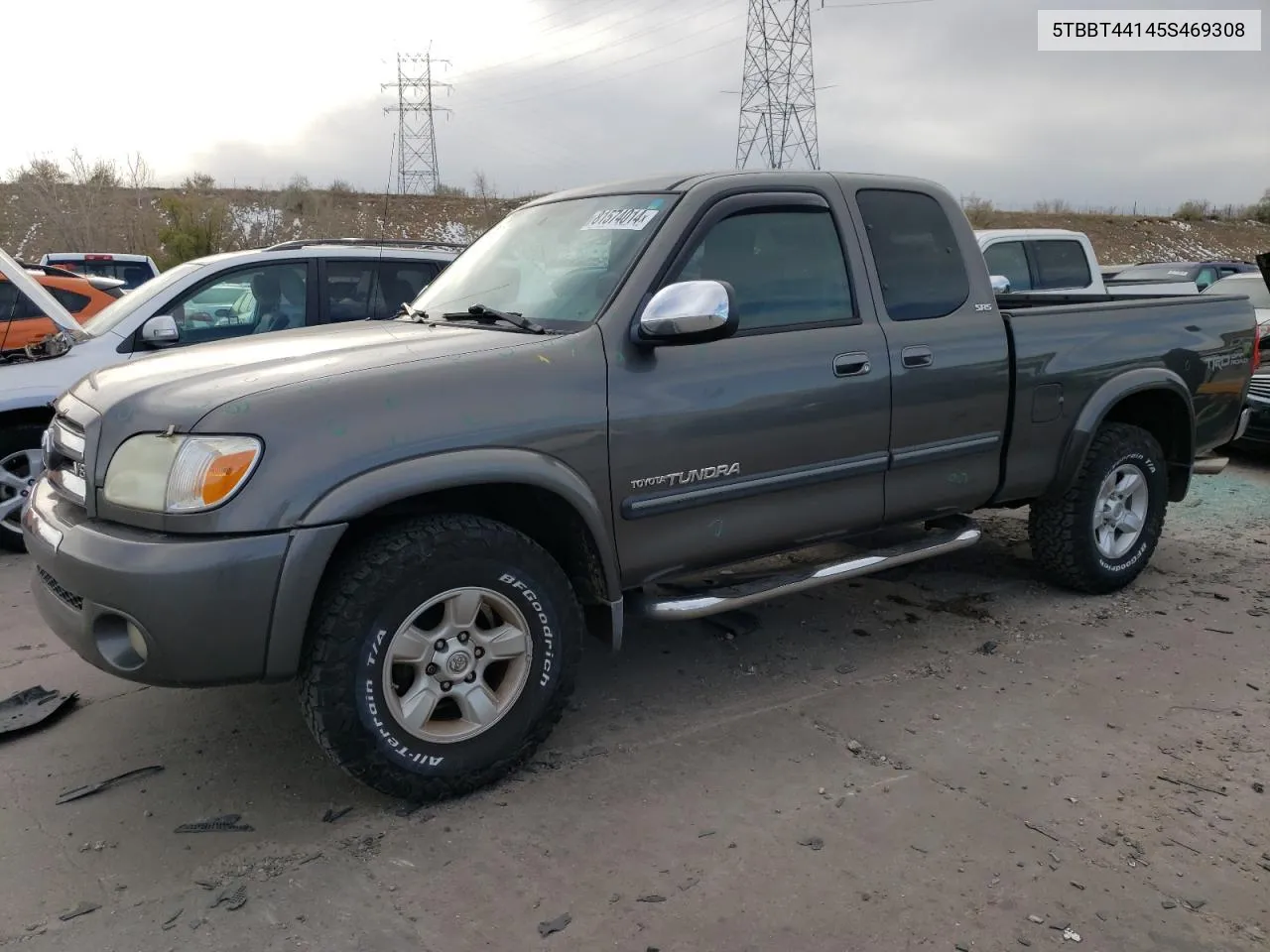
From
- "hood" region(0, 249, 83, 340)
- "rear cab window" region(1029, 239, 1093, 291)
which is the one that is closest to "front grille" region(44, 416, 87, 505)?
"hood" region(0, 249, 83, 340)

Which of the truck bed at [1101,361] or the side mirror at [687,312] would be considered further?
the truck bed at [1101,361]

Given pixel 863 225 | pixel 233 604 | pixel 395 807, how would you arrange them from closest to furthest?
pixel 233 604
pixel 395 807
pixel 863 225

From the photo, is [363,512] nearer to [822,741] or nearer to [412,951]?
[412,951]

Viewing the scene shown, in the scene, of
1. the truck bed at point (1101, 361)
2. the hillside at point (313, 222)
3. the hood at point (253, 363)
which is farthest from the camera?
the hillside at point (313, 222)

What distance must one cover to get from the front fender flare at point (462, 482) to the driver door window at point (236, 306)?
3.83 meters

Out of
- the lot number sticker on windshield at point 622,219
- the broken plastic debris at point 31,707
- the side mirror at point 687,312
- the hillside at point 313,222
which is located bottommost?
the broken plastic debris at point 31,707

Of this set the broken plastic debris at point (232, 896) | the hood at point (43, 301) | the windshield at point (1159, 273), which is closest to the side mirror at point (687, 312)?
the broken plastic debris at point (232, 896)

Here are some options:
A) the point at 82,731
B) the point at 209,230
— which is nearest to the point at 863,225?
the point at 82,731

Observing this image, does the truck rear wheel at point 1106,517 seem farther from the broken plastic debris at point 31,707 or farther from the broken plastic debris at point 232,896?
the broken plastic debris at point 31,707

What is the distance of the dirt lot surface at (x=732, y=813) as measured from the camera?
2633 millimetres

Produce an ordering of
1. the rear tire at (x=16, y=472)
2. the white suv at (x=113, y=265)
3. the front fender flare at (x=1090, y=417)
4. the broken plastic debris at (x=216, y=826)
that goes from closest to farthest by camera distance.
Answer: the broken plastic debris at (x=216, y=826) → the front fender flare at (x=1090, y=417) → the rear tire at (x=16, y=472) → the white suv at (x=113, y=265)

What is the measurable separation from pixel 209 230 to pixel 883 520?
→ 103 feet

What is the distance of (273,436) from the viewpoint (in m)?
2.81

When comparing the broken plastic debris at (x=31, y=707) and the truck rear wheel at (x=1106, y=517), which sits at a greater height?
the truck rear wheel at (x=1106, y=517)
